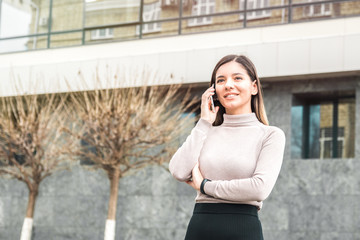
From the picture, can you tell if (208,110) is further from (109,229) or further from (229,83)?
(109,229)

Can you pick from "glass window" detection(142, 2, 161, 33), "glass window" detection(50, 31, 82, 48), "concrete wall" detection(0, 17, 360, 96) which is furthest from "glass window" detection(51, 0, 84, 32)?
"glass window" detection(142, 2, 161, 33)

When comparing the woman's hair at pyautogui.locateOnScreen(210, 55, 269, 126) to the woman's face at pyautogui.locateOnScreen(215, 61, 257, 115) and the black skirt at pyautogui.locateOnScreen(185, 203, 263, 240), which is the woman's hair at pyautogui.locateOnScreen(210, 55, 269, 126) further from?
the black skirt at pyautogui.locateOnScreen(185, 203, 263, 240)

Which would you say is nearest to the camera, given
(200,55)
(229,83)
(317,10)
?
(229,83)

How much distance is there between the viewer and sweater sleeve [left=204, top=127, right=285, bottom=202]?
3150 millimetres

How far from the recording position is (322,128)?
15.3 m

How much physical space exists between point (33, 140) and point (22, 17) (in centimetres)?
483

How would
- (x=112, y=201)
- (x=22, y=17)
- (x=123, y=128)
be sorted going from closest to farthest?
(x=123, y=128), (x=112, y=201), (x=22, y=17)

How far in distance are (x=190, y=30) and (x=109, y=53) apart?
2.09m

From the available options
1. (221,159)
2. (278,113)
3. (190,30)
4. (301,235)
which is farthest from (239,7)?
(221,159)

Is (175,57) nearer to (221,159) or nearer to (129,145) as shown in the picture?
(129,145)

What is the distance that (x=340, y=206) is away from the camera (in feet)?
46.9

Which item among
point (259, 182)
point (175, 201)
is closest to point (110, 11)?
point (175, 201)

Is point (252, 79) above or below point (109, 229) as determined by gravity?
above

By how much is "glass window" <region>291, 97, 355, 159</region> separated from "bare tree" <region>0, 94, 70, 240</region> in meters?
5.17
